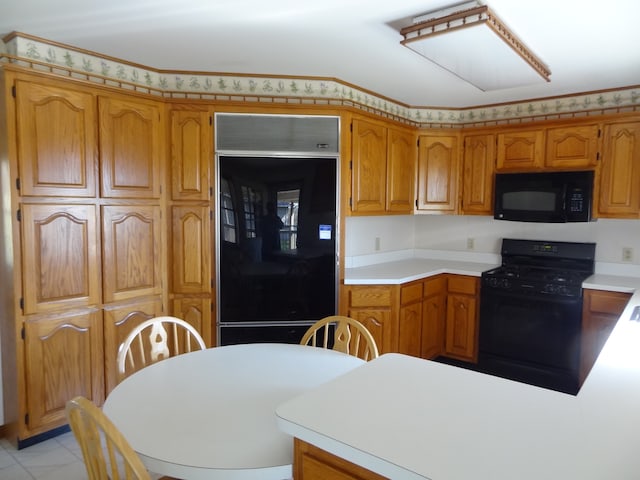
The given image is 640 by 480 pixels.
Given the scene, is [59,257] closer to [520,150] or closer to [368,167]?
[368,167]

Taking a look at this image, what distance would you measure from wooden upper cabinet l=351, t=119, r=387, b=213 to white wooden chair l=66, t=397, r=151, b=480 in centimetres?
236

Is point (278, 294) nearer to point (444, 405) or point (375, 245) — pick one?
point (375, 245)

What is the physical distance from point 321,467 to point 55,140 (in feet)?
7.44

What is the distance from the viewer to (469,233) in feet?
13.6

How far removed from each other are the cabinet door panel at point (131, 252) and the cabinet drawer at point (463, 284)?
2348 mm

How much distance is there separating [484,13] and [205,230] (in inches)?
79.7

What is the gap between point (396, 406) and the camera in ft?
3.49

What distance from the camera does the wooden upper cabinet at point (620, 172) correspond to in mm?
3082

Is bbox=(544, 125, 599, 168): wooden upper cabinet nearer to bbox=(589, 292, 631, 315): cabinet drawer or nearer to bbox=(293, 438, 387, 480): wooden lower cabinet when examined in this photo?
bbox=(589, 292, 631, 315): cabinet drawer

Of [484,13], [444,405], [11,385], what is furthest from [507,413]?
[11,385]

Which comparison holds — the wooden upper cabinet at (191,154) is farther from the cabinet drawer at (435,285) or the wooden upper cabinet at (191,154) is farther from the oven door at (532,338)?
the oven door at (532,338)

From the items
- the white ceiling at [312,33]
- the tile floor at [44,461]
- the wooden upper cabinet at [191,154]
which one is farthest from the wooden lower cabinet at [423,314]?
the tile floor at [44,461]

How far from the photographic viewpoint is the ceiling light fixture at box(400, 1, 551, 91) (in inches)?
74.6

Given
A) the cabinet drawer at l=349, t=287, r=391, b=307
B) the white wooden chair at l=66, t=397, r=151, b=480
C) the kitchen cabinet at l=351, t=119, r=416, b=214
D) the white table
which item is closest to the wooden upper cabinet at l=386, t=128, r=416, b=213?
the kitchen cabinet at l=351, t=119, r=416, b=214
